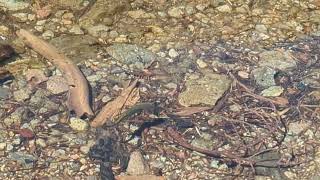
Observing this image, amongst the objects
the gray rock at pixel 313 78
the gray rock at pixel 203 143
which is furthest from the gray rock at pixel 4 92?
the gray rock at pixel 313 78

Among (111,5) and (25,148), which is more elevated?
(111,5)

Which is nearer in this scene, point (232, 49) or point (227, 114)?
point (227, 114)

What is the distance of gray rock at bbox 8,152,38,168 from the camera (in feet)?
8.78

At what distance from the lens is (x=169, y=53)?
3326 mm

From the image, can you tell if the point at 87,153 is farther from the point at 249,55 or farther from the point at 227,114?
the point at 249,55

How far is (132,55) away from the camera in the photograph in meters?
3.29

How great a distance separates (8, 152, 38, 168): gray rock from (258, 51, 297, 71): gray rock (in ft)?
4.45

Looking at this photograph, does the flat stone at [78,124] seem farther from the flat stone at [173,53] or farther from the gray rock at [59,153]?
the flat stone at [173,53]

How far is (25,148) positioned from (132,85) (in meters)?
0.66

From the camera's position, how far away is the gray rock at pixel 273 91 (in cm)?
312

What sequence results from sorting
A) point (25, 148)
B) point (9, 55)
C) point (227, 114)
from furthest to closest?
point (9, 55), point (227, 114), point (25, 148)

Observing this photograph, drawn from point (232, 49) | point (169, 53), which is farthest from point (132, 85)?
point (232, 49)

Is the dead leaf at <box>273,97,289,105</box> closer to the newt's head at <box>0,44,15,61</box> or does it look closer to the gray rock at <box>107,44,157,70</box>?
the gray rock at <box>107,44,157,70</box>

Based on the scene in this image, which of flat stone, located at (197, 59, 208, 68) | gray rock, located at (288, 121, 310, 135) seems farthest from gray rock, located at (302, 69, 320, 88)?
flat stone, located at (197, 59, 208, 68)
